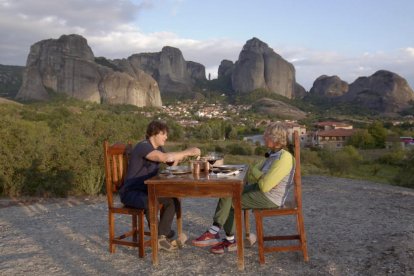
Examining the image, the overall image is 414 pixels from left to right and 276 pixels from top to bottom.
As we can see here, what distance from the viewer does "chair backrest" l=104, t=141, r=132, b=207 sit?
493cm

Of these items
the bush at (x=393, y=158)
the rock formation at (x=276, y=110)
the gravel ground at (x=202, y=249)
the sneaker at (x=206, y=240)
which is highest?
the rock formation at (x=276, y=110)

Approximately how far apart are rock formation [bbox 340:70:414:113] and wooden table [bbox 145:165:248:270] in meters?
107

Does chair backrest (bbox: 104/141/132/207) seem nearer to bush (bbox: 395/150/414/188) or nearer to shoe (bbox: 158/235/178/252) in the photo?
shoe (bbox: 158/235/178/252)

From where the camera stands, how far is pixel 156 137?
4863 mm

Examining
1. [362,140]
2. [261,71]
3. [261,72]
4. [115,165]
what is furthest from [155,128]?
[261,71]

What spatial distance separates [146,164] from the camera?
15.9 feet

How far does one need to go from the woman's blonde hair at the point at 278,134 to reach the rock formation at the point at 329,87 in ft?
387

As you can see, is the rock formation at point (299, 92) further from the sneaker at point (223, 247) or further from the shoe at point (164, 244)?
the shoe at point (164, 244)

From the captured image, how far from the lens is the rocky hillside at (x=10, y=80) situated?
3600 inches

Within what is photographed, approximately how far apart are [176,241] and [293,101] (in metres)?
107

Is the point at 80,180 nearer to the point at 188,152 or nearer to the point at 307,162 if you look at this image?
the point at 188,152

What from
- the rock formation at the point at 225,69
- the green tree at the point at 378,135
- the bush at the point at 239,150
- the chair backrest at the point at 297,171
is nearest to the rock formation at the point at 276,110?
the rock formation at the point at 225,69

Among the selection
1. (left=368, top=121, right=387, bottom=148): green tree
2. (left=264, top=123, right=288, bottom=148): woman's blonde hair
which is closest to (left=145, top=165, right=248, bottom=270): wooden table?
(left=264, top=123, right=288, bottom=148): woman's blonde hair

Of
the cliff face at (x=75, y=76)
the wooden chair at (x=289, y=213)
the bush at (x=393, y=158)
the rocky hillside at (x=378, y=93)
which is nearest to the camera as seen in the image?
the wooden chair at (x=289, y=213)
